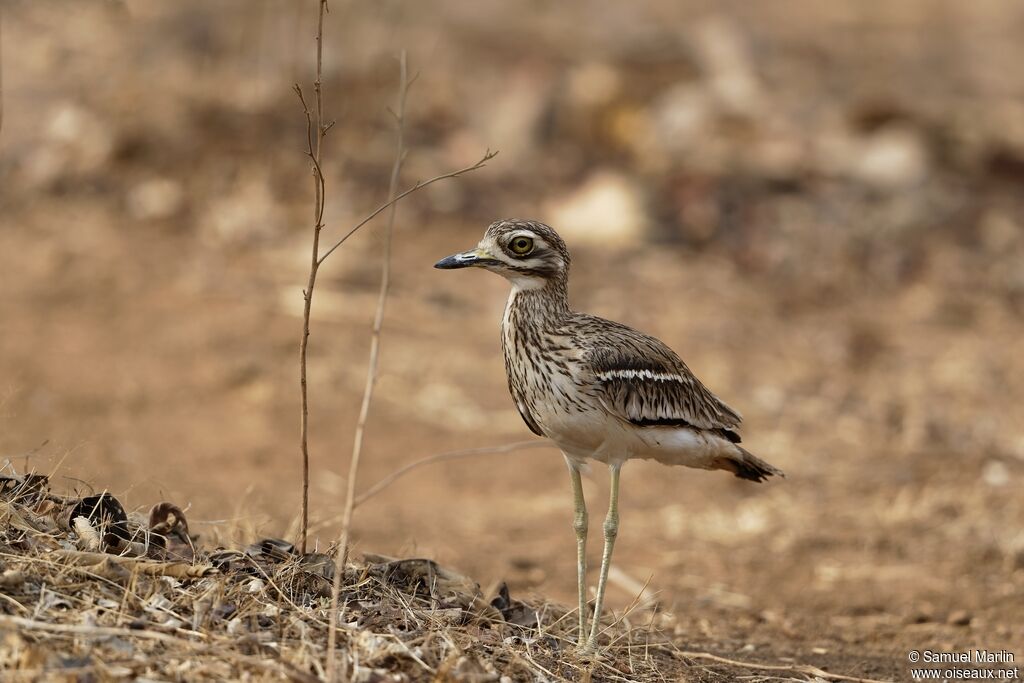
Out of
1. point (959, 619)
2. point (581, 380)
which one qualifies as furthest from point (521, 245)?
point (959, 619)

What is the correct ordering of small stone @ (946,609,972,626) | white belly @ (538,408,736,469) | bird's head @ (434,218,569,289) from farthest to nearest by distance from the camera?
small stone @ (946,609,972,626), bird's head @ (434,218,569,289), white belly @ (538,408,736,469)

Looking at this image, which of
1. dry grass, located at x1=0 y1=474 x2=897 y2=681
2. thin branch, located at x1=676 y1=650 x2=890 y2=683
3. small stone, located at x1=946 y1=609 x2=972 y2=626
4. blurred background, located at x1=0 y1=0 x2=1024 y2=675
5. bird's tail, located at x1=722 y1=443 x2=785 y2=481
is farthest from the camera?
blurred background, located at x1=0 y1=0 x2=1024 y2=675

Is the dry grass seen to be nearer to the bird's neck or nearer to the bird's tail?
the bird's tail

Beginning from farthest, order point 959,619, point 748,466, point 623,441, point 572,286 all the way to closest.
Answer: point 572,286, point 959,619, point 748,466, point 623,441

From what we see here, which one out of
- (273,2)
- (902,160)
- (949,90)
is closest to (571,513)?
(902,160)

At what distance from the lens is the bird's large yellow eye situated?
4.25 m

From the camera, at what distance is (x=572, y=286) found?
382 inches

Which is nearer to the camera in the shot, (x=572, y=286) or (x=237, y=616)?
(x=237, y=616)

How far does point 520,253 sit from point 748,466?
1.14 metres

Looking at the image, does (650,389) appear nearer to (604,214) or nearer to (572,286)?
(572,286)

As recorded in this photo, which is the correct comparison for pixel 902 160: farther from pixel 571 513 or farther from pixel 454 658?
pixel 454 658

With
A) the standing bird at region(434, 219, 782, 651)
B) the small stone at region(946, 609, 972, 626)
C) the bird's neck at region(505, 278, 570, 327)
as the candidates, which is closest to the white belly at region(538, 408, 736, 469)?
the standing bird at region(434, 219, 782, 651)

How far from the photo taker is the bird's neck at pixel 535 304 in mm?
4254

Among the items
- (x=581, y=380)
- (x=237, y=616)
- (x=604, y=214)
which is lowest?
(x=237, y=616)
